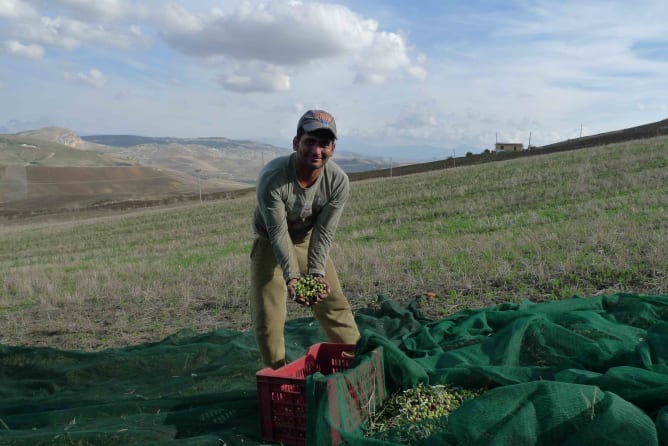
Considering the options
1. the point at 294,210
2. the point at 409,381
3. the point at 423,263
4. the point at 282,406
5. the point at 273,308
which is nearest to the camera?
the point at 282,406

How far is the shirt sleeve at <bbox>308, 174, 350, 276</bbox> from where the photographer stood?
4246mm

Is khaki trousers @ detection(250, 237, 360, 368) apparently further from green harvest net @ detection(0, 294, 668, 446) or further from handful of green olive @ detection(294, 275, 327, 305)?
green harvest net @ detection(0, 294, 668, 446)

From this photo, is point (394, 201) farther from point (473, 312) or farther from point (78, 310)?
point (473, 312)

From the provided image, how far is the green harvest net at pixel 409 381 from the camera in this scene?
2705mm

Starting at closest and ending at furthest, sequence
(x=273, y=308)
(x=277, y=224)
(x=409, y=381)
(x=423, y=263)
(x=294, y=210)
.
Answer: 1. (x=409, y=381)
2. (x=277, y=224)
3. (x=294, y=210)
4. (x=273, y=308)
5. (x=423, y=263)

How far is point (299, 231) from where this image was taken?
450 cm

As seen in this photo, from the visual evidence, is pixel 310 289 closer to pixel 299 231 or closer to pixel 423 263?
pixel 299 231

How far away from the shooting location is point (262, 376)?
335 cm

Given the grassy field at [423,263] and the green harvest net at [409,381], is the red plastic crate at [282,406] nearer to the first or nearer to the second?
the green harvest net at [409,381]

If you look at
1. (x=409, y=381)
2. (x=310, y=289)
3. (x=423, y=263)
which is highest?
(x=310, y=289)

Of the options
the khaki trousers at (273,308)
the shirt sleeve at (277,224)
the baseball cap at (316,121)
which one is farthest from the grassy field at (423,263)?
the baseball cap at (316,121)

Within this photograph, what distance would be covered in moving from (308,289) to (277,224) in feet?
1.64

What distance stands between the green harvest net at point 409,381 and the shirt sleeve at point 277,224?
2.64ft

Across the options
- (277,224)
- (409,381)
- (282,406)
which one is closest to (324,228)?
(277,224)
